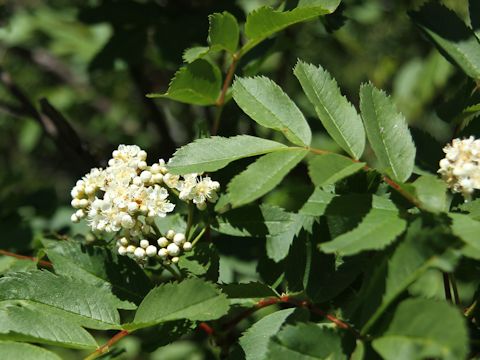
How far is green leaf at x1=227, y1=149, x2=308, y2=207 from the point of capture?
40.3 inches

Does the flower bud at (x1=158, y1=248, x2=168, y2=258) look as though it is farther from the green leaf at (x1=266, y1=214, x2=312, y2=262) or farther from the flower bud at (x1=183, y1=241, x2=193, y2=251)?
the green leaf at (x1=266, y1=214, x2=312, y2=262)

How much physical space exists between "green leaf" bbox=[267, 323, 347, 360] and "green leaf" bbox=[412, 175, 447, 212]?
26 cm

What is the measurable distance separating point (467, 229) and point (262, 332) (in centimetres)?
42

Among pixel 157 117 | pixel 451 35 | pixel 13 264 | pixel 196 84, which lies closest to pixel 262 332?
pixel 196 84

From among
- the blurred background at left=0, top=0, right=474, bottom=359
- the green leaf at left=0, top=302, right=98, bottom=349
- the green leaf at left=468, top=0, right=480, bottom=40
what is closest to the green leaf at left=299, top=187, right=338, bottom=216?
the blurred background at left=0, top=0, right=474, bottom=359

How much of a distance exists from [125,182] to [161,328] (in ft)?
0.97

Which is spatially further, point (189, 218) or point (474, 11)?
point (474, 11)

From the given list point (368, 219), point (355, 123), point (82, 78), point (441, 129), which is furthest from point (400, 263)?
point (441, 129)

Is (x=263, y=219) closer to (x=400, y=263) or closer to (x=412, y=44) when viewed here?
(x=400, y=263)

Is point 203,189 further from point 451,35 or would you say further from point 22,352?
point 451,35

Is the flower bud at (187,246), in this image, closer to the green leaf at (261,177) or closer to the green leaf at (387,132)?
the green leaf at (261,177)

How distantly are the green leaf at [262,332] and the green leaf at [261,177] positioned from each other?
267 millimetres

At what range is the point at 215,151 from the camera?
116 centimetres

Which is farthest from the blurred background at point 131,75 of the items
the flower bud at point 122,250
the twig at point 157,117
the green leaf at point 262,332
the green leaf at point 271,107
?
the flower bud at point 122,250
